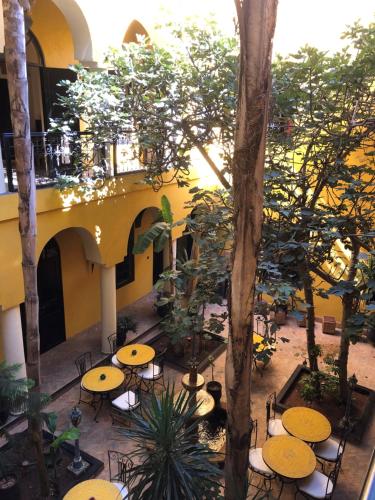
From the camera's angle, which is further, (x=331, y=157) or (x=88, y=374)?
(x=88, y=374)

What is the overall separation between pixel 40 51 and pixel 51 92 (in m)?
2.58

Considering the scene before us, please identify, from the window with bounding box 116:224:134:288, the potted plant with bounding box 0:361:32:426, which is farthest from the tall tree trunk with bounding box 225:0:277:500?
the window with bounding box 116:224:134:288

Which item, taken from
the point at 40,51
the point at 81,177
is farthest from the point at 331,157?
the point at 40,51

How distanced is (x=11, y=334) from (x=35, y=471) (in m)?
2.33

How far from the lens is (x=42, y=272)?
10.3 meters

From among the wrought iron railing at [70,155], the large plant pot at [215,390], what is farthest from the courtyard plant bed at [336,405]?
the wrought iron railing at [70,155]

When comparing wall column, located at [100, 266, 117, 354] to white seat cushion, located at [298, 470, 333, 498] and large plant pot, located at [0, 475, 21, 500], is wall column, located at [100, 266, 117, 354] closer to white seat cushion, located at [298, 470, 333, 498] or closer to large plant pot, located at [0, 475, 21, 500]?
large plant pot, located at [0, 475, 21, 500]

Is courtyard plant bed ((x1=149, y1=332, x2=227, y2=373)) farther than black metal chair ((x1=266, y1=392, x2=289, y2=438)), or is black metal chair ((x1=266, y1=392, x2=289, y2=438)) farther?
courtyard plant bed ((x1=149, y1=332, x2=227, y2=373))

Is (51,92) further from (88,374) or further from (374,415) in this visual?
(374,415)

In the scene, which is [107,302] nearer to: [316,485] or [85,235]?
[85,235]

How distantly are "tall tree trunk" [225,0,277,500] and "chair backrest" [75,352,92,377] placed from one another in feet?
18.6

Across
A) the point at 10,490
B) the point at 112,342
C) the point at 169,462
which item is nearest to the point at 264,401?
the point at 112,342

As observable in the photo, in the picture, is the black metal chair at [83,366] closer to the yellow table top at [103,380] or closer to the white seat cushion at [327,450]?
the yellow table top at [103,380]

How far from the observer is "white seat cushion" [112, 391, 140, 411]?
8.19 metres
